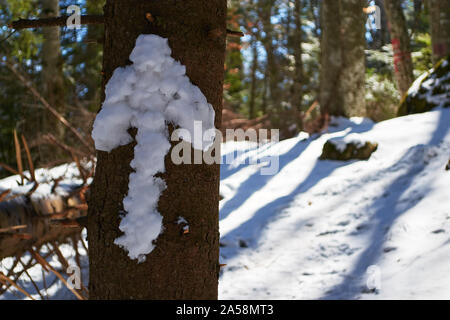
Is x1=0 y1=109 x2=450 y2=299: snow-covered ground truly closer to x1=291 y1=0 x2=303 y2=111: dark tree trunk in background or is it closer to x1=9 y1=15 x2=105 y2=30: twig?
x1=9 y1=15 x2=105 y2=30: twig

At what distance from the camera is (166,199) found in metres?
1.53

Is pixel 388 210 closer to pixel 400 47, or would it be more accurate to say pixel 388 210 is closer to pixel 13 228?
pixel 13 228

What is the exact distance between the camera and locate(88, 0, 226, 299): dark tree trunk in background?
153 centimetres

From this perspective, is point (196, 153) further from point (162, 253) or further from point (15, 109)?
point (15, 109)

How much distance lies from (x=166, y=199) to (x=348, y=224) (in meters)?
3.13

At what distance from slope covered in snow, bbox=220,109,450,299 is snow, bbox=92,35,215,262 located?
76.6 inches

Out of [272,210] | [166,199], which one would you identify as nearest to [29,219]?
[166,199]

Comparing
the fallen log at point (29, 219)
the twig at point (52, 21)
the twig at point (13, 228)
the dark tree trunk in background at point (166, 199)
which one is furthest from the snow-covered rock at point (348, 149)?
the twig at point (52, 21)

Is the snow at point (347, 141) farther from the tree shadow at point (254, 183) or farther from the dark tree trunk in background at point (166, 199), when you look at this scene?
the dark tree trunk in background at point (166, 199)

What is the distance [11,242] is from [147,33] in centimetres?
202

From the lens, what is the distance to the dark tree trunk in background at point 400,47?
349 inches

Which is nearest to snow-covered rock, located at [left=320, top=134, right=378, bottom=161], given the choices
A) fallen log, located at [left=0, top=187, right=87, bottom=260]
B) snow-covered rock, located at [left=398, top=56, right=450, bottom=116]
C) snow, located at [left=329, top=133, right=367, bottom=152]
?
snow, located at [left=329, top=133, right=367, bottom=152]

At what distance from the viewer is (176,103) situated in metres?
1.55

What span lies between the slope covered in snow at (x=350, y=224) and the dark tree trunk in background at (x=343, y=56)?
2142 mm
